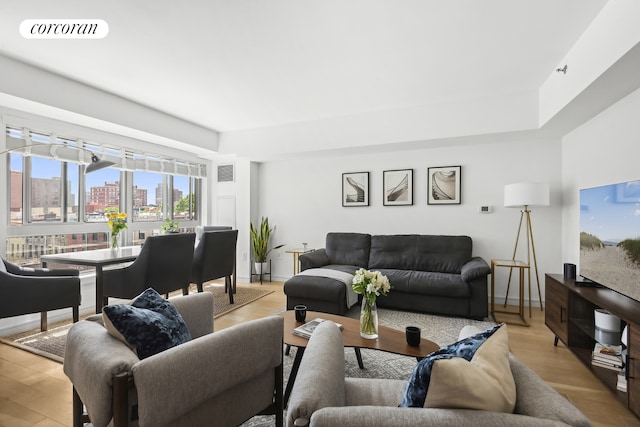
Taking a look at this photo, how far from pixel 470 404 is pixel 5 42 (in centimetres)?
383

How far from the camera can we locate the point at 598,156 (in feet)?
9.46

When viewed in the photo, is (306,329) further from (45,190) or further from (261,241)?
(45,190)

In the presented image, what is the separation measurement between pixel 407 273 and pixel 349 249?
96 centimetres

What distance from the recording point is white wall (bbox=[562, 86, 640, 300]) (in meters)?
2.37

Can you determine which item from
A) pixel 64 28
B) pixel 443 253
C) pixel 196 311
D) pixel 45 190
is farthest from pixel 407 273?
pixel 45 190

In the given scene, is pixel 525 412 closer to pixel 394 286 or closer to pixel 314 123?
pixel 394 286

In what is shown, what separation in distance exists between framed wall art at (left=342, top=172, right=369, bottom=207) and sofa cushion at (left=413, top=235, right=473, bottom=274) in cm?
111

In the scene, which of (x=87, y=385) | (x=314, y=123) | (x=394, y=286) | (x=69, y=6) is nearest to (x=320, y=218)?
(x=314, y=123)

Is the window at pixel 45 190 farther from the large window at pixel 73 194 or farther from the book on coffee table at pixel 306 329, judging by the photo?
the book on coffee table at pixel 306 329

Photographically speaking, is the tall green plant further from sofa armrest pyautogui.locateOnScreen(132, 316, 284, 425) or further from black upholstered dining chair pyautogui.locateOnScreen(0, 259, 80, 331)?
sofa armrest pyautogui.locateOnScreen(132, 316, 284, 425)

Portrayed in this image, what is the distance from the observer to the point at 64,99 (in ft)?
10.2

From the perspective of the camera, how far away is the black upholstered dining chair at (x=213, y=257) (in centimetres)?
381

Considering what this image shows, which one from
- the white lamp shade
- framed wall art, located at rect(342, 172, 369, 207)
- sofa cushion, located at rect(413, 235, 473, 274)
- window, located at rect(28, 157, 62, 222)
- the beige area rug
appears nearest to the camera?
the beige area rug

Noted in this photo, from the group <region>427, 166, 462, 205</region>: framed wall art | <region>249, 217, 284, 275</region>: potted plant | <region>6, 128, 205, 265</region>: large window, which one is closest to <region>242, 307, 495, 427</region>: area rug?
<region>427, 166, 462, 205</region>: framed wall art
